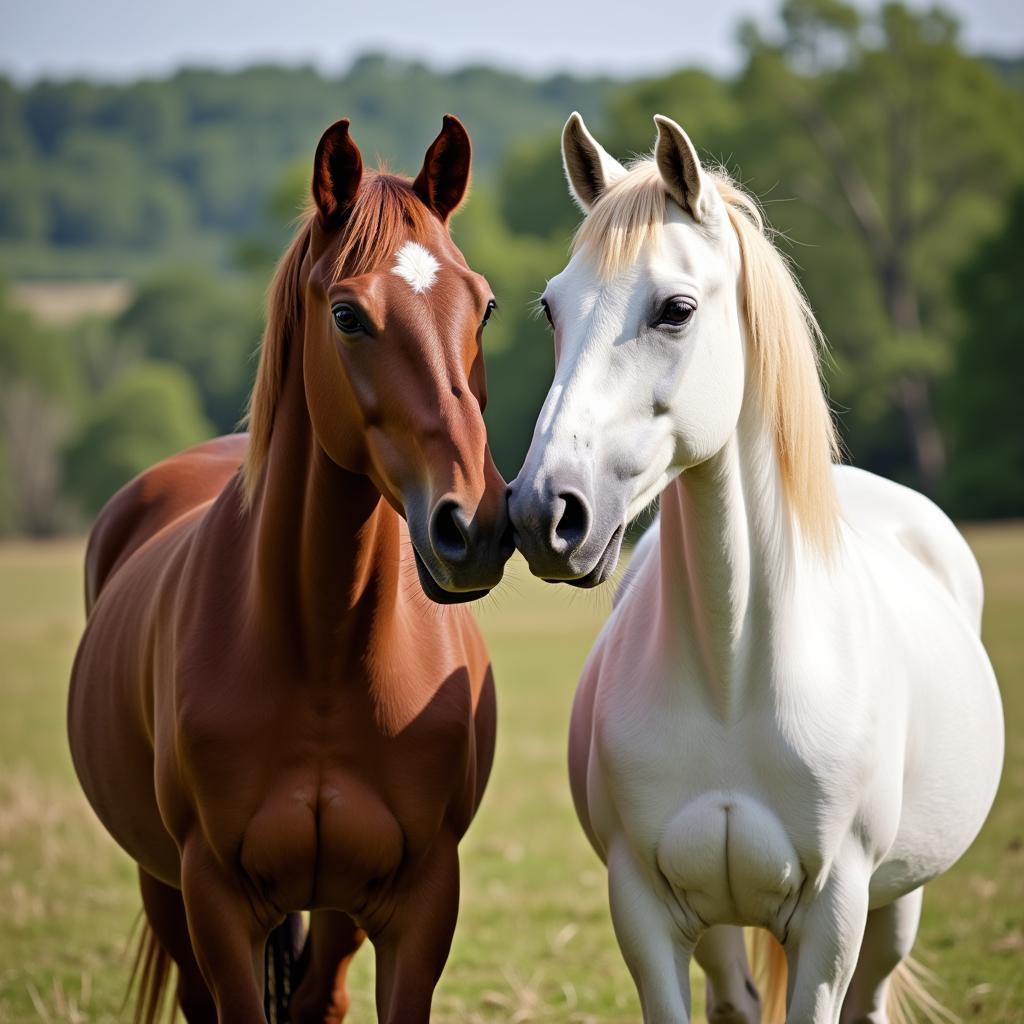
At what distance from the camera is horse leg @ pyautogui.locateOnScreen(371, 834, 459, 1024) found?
10.6 ft

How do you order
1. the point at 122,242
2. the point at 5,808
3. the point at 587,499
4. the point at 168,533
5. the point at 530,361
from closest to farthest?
the point at 587,499
the point at 168,533
the point at 5,808
the point at 530,361
the point at 122,242

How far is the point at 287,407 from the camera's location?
3.31 meters

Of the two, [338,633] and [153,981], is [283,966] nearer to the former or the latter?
[153,981]

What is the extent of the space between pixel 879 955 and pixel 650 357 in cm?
224

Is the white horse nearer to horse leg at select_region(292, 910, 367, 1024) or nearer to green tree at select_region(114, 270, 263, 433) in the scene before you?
horse leg at select_region(292, 910, 367, 1024)

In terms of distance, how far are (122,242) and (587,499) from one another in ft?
341

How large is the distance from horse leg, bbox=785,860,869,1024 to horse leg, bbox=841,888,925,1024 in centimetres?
96

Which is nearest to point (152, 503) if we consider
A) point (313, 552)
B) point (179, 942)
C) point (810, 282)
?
point (179, 942)

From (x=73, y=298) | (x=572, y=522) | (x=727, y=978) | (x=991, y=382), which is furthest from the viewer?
(x=73, y=298)

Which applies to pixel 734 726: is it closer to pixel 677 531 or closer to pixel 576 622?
pixel 677 531

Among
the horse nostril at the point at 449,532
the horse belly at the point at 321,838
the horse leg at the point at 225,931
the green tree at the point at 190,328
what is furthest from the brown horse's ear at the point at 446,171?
the green tree at the point at 190,328

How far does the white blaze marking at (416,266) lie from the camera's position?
9.80 feet

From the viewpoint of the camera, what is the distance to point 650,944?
3.19 meters

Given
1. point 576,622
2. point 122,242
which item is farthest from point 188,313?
point 576,622
